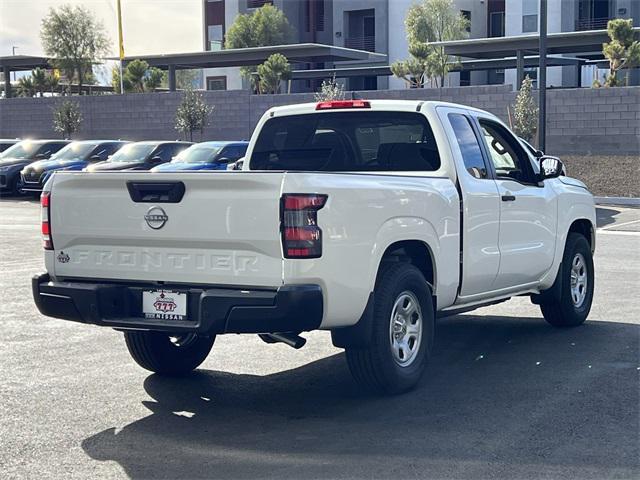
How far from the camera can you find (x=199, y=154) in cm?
2503

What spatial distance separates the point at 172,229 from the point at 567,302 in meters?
4.50

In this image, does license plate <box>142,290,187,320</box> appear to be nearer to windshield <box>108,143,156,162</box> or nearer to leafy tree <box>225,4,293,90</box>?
windshield <box>108,143,156,162</box>

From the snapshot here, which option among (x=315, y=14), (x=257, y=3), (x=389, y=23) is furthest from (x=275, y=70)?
(x=257, y=3)

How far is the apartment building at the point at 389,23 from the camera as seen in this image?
61.0m

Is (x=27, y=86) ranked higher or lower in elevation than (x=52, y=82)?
lower

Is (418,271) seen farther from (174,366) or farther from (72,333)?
(72,333)

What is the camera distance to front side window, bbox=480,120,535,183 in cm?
870

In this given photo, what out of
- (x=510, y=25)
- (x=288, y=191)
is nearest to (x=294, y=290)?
(x=288, y=191)

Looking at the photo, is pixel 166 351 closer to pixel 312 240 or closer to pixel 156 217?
pixel 156 217

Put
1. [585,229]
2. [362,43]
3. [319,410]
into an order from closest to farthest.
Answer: [319,410]
[585,229]
[362,43]

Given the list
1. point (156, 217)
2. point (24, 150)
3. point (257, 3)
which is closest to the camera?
point (156, 217)

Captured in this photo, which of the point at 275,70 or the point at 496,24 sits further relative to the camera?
the point at 496,24

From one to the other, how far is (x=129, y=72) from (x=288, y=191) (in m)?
46.8

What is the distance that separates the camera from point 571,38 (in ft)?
142
